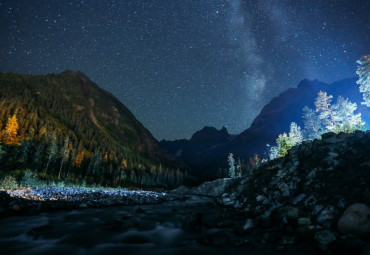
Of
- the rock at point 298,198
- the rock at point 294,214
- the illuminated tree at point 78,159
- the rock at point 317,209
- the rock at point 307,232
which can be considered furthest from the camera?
the illuminated tree at point 78,159

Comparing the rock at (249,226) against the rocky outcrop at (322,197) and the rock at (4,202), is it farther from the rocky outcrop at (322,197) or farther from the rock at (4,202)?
the rock at (4,202)

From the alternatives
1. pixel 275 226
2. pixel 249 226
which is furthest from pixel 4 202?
pixel 275 226

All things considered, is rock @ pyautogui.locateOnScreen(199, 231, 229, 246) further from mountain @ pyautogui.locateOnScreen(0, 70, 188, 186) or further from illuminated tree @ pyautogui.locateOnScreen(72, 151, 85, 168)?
illuminated tree @ pyautogui.locateOnScreen(72, 151, 85, 168)

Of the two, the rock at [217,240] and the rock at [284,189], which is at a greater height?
the rock at [284,189]

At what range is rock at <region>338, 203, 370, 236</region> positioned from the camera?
21.4 feet

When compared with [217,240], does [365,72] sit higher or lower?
higher

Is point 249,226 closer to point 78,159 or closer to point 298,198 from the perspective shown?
point 298,198

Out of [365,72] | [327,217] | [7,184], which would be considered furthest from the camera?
[365,72]

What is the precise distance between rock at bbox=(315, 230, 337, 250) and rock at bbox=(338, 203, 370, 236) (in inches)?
26.9

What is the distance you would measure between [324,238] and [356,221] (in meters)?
1.39

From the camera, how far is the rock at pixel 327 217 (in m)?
7.84

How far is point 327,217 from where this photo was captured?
805 centimetres

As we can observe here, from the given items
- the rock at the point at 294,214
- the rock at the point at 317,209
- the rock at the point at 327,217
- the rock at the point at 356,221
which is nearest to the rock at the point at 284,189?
the rock at the point at 294,214

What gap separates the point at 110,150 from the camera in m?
137
